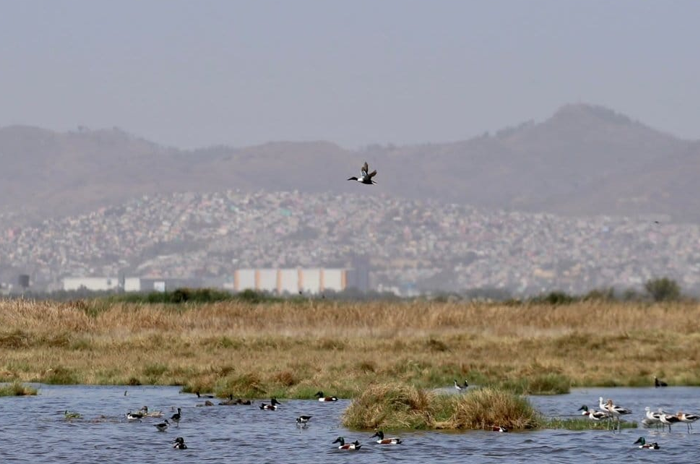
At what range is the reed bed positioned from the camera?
36688 millimetres

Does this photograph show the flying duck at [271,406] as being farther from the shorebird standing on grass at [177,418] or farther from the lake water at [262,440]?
the shorebird standing on grass at [177,418]

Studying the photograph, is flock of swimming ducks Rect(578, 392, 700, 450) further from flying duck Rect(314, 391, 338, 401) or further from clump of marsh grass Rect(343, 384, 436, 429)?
flying duck Rect(314, 391, 338, 401)

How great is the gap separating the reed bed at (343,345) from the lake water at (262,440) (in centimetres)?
377

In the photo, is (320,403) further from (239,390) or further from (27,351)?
(27,351)

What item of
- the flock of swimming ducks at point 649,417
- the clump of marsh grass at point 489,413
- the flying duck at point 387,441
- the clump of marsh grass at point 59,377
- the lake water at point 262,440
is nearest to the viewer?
the lake water at point 262,440

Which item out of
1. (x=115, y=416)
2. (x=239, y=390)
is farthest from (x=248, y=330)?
(x=115, y=416)

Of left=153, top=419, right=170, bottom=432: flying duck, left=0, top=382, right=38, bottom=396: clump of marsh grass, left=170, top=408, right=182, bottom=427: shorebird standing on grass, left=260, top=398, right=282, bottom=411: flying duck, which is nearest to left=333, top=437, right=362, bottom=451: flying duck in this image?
left=153, top=419, right=170, bottom=432: flying duck

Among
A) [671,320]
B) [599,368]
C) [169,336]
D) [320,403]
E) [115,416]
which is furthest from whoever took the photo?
[671,320]

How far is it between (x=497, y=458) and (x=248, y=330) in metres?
28.8

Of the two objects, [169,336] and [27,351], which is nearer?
[27,351]

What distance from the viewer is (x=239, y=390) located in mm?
32500

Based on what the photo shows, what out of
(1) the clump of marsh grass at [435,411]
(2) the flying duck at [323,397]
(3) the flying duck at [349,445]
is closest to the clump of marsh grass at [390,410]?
(1) the clump of marsh grass at [435,411]

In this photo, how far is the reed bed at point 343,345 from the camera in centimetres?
3669

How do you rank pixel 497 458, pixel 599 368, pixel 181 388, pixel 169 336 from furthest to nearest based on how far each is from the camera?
pixel 169 336 → pixel 599 368 → pixel 181 388 → pixel 497 458
